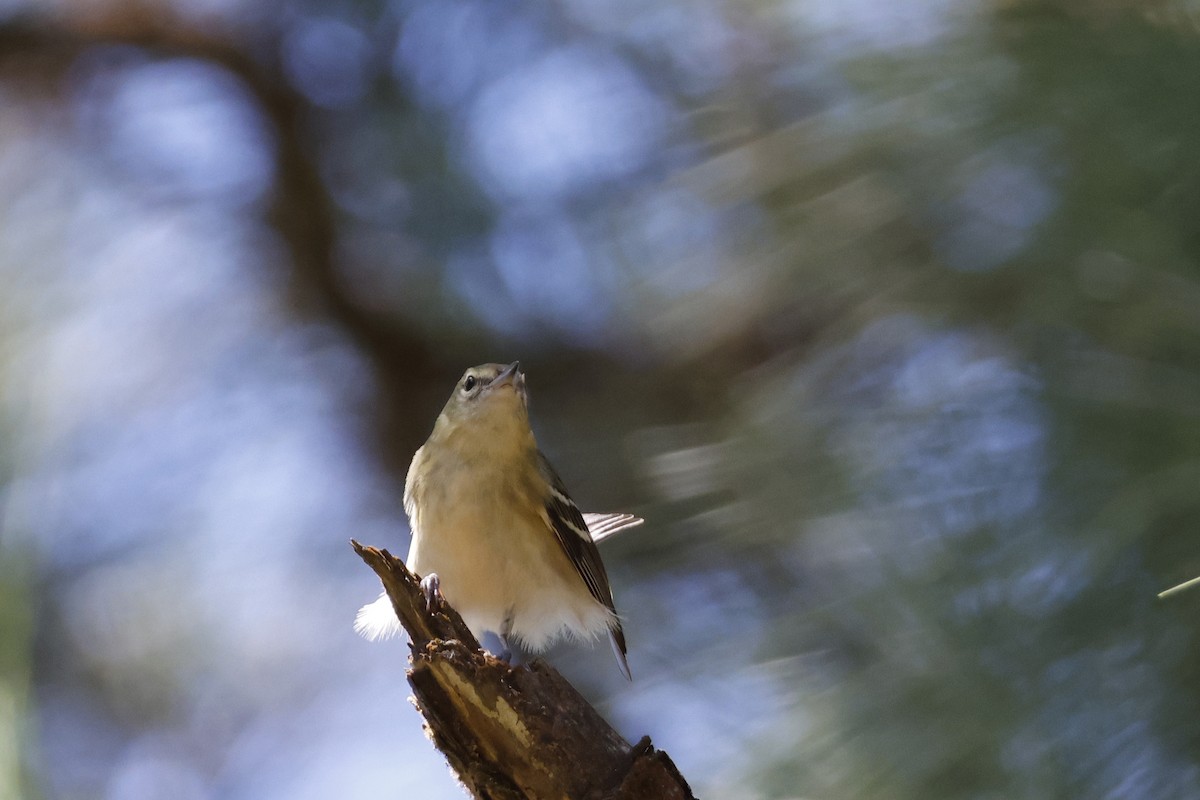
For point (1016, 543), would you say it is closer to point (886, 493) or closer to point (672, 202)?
point (886, 493)

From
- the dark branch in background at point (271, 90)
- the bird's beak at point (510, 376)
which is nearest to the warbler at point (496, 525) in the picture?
the bird's beak at point (510, 376)

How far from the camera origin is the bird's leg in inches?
65.2

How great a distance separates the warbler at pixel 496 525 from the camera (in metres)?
2.33

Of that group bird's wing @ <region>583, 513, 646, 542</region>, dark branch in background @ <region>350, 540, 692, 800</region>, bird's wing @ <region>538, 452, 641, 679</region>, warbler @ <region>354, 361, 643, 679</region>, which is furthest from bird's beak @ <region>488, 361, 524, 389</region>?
dark branch in background @ <region>350, 540, 692, 800</region>

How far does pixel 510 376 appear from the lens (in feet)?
7.53

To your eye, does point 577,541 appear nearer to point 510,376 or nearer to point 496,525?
point 496,525

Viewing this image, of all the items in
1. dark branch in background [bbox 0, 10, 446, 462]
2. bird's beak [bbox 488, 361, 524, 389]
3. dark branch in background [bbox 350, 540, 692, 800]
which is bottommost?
dark branch in background [bbox 350, 540, 692, 800]

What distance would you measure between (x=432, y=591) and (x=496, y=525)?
0.37 meters

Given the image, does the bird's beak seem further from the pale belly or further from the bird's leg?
the bird's leg

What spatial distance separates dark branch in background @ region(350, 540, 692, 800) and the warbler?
0.78 meters

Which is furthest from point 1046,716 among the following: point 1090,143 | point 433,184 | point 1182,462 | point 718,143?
point 433,184

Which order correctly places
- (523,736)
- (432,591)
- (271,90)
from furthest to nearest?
1. (271,90)
2. (432,591)
3. (523,736)

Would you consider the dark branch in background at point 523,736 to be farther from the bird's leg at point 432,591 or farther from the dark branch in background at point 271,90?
the dark branch in background at point 271,90

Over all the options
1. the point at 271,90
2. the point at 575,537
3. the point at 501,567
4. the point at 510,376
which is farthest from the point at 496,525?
the point at 271,90
